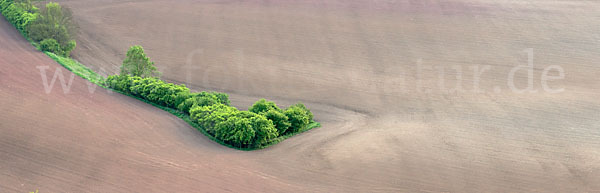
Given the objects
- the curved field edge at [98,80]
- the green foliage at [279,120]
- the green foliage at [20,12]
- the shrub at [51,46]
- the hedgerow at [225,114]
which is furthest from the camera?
the green foliage at [20,12]

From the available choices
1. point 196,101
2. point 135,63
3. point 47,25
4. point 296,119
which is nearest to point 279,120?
point 296,119

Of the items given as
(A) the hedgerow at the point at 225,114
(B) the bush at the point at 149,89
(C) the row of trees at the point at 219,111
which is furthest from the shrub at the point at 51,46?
(B) the bush at the point at 149,89

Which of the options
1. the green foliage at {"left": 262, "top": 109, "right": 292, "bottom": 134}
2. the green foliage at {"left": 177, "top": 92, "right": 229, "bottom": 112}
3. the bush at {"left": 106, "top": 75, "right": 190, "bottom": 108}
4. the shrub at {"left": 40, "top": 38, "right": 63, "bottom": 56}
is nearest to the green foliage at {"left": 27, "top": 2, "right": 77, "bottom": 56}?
the shrub at {"left": 40, "top": 38, "right": 63, "bottom": 56}

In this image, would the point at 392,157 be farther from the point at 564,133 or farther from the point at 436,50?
the point at 436,50

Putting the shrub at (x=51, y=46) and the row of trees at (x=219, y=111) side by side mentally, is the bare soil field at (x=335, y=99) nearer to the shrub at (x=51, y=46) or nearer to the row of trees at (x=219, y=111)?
the row of trees at (x=219, y=111)

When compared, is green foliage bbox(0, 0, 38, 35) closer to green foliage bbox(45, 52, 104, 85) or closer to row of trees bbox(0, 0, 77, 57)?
row of trees bbox(0, 0, 77, 57)

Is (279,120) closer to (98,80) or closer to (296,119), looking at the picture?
(296,119)

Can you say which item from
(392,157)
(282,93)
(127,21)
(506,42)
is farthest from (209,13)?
(392,157)

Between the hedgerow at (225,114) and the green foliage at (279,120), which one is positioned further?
the green foliage at (279,120)
